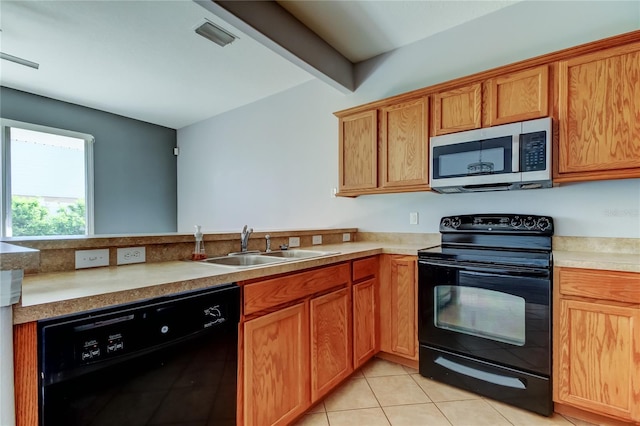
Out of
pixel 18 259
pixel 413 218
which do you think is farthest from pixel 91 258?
pixel 413 218

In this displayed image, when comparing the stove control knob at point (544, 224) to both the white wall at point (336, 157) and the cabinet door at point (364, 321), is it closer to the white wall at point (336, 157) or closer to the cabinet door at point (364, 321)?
the white wall at point (336, 157)

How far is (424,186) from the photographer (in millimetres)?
2434

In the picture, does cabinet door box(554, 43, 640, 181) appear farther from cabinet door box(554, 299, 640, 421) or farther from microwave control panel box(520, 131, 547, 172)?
cabinet door box(554, 299, 640, 421)

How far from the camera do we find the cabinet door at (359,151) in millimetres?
2688

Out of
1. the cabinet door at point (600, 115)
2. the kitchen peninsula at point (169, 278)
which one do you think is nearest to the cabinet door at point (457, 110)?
the cabinet door at point (600, 115)

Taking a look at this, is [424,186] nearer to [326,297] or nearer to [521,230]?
[521,230]

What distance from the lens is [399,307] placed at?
2.33 metres

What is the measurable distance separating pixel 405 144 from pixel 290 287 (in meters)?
1.57

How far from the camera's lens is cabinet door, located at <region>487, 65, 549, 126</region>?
195 cm

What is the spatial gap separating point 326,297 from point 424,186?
1.21m

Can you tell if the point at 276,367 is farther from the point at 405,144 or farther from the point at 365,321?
the point at 405,144

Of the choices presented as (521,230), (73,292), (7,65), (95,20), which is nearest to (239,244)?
(73,292)

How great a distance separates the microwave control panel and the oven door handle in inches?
25.0

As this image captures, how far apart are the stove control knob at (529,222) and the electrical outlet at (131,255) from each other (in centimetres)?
250
